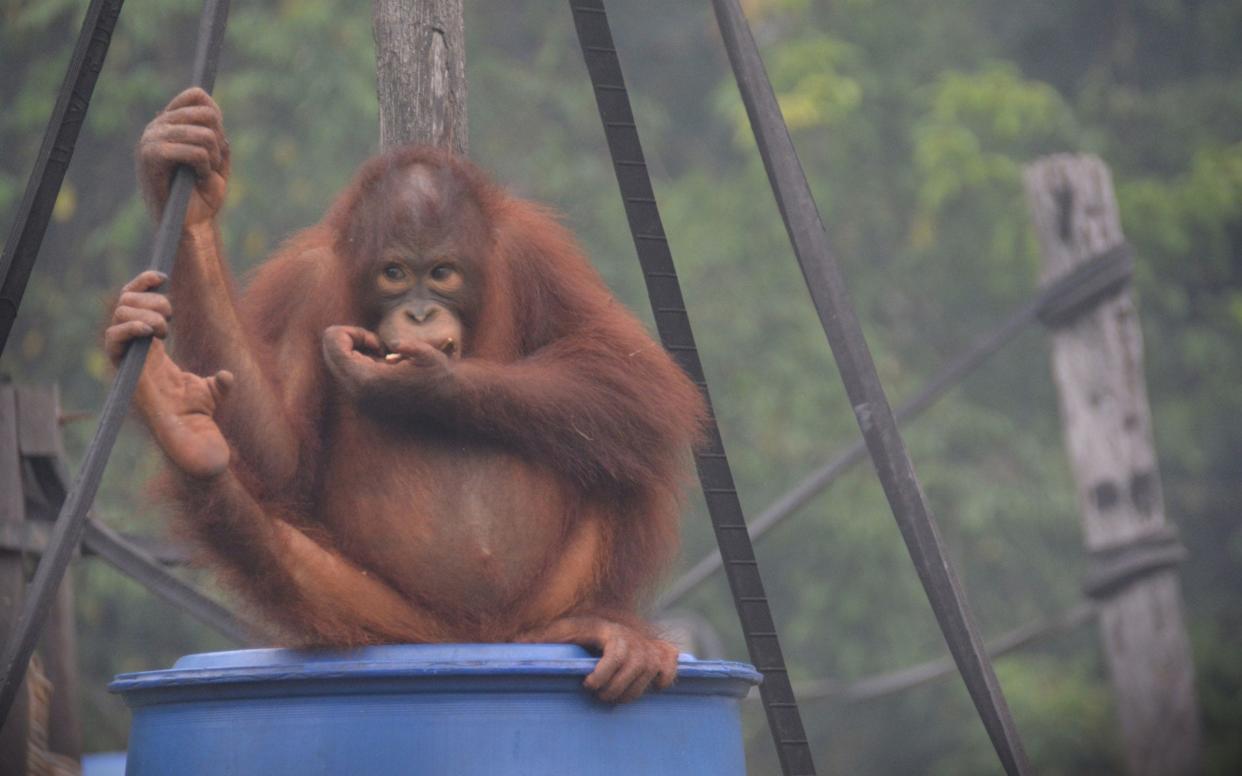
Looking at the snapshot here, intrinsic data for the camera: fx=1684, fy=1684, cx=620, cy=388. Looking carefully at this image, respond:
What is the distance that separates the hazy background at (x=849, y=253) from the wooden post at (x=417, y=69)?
4.88 m

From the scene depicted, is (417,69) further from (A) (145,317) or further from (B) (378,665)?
(B) (378,665)

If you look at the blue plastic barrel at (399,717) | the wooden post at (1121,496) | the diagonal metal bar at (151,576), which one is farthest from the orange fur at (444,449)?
the wooden post at (1121,496)

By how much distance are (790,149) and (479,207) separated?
436 mm

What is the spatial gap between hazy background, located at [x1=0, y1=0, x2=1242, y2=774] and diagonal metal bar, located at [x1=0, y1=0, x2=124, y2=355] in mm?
5183

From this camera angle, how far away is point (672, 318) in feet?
8.27

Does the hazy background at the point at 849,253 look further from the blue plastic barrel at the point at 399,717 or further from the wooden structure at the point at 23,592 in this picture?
the blue plastic barrel at the point at 399,717

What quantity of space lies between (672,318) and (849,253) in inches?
281

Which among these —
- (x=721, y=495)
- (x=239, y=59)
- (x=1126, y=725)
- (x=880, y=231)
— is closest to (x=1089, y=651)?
(x=880, y=231)

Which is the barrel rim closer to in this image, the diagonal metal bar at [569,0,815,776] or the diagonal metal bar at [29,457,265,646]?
the diagonal metal bar at [569,0,815,776]

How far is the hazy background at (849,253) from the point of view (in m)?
8.17

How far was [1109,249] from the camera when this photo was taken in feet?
14.3

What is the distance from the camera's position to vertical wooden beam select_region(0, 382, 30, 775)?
2736 mm

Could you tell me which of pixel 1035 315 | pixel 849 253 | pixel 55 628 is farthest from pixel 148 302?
pixel 849 253

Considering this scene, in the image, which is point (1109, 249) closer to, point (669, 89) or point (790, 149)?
point (790, 149)
